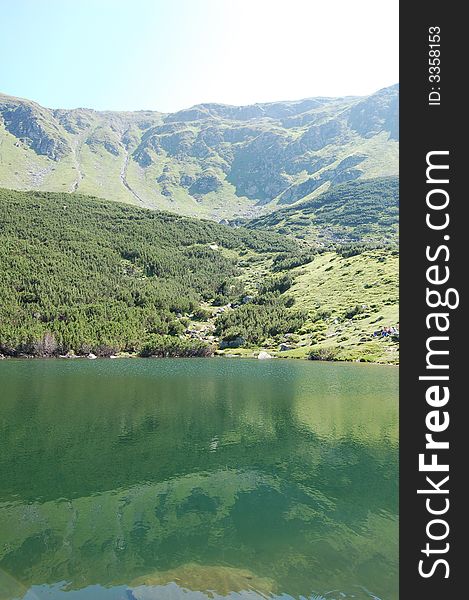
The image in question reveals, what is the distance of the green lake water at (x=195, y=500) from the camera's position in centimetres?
2106

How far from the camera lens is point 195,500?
3091 cm

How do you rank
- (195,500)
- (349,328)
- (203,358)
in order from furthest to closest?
(349,328) < (203,358) < (195,500)

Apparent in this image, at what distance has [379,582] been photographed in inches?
841

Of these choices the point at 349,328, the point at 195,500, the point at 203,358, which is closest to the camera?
the point at 195,500

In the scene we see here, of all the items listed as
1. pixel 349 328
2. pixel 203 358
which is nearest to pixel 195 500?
pixel 203 358

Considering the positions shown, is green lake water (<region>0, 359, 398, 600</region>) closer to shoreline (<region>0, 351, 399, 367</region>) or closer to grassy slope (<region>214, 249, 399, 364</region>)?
shoreline (<region>0, 351, 399, 367</region>)

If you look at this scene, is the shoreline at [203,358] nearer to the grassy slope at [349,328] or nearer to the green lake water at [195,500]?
the grassy slope at [349,328]

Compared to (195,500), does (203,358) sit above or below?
below

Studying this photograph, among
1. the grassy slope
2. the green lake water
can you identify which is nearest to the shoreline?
the grassy slope

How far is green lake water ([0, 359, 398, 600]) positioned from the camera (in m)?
21.1

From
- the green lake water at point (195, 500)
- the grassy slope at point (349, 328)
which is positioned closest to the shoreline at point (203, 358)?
the grassy slope at point (349, 328)

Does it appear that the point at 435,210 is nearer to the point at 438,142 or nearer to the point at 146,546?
the point at 438,142

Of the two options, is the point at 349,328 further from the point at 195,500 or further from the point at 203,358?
the point at 195,500

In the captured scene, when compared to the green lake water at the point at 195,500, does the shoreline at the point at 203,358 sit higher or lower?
lower
